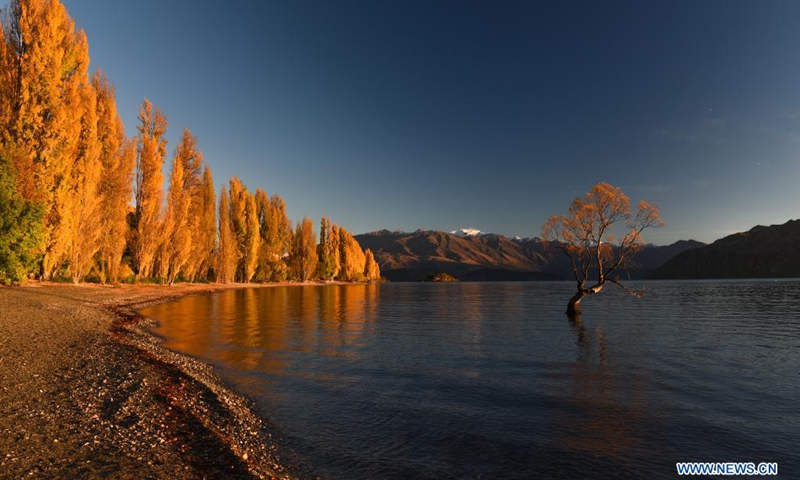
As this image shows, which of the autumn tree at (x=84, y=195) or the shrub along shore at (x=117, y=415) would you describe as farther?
the autumn tree at (x=84, y=195)

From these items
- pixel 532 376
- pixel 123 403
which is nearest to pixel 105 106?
pixel 123 403

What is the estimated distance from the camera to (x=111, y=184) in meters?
58.1

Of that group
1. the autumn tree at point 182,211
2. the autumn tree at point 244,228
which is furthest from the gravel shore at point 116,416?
the autumn tree at point 244,228

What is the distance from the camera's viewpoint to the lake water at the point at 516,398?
10.3 meters

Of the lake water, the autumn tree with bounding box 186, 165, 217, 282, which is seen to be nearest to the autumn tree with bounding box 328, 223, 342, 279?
the autumn tree with bounding box 186, 165, 217, 282

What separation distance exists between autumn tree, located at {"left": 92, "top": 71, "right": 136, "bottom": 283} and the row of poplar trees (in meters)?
0.16

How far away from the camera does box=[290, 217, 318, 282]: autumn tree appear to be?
502 feet

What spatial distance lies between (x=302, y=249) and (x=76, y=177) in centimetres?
10473

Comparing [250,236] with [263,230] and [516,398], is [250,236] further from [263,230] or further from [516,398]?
[516,398]

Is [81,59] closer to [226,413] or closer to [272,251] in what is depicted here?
[226,413]

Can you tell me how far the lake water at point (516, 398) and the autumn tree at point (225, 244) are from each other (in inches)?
3086

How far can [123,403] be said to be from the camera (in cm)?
1215

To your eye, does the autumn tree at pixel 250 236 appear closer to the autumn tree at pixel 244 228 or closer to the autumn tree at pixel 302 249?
the autumn tree at pixel 244 228

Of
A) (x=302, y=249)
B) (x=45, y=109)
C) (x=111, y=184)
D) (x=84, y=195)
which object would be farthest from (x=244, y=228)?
(x=45, y=109)
